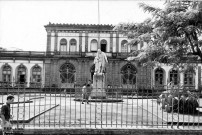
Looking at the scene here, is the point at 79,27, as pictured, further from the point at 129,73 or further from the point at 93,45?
the point at 129,73

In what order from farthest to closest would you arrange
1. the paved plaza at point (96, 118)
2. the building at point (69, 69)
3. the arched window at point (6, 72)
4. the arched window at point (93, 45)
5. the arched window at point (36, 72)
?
the arched window at point (93, 45), the arched window at point (36, 72), the arched window at point (6, 72), the building at point (69, 69), the paved plaza at point (96, 118)

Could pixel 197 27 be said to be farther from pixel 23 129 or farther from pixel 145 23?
pixel 23 129

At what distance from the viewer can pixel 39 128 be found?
283 inches

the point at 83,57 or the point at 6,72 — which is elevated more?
the point at 83,57

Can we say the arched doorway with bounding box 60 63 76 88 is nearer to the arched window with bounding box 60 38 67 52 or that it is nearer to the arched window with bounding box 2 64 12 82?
the arched window with bounding box 60 38 67 52

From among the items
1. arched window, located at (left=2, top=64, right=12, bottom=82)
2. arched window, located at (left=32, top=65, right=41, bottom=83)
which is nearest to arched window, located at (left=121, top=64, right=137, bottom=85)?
arched window, located at (left=32, top=65, right=41, bottom=83)

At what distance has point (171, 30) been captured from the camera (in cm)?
940

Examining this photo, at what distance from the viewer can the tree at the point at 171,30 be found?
8827 mm

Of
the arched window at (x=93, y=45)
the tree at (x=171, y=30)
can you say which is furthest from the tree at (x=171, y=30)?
the arched window at (x=93, y=45)

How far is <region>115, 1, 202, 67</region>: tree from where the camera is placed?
348 inches

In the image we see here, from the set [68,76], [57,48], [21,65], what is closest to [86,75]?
[68,76]

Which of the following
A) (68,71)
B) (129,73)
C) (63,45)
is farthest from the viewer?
(63,45)

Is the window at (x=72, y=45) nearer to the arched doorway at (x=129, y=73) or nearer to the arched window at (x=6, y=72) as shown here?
the arched doorway at (x=129, y=73)

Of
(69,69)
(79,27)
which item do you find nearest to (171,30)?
(69,69)
